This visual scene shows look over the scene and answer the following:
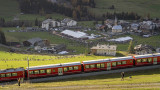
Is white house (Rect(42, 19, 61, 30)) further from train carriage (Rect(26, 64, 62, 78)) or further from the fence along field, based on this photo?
train carriage (Rect(26, 64, 62, 78))

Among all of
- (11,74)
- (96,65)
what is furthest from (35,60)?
(96,65)

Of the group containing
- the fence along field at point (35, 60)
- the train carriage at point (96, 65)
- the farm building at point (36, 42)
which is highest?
the train carriage at point (96, 65)

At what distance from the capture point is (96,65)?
43188mm

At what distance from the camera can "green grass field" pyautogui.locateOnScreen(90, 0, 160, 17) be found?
574 feet

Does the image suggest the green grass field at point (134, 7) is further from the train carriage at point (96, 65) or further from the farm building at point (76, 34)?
the train carriage at point (96, 65)

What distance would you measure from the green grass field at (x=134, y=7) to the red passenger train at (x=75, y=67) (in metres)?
131

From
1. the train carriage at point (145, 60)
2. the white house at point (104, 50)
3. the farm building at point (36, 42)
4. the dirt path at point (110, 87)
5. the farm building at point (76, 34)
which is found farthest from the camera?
the farm building at point (76, 34)

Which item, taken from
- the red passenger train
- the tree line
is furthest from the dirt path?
the tree line

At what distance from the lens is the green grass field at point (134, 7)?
175 metres

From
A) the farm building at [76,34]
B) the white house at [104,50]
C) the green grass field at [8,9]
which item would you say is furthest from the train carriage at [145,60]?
the green grass field at [8,9]

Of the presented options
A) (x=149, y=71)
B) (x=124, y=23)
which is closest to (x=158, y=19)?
(x=124, y=23)

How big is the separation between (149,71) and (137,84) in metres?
9.98

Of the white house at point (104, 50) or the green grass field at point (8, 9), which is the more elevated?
the green grass field at point (8, 9)

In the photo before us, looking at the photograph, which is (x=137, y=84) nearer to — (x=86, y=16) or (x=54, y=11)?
(x=86, y=16)
